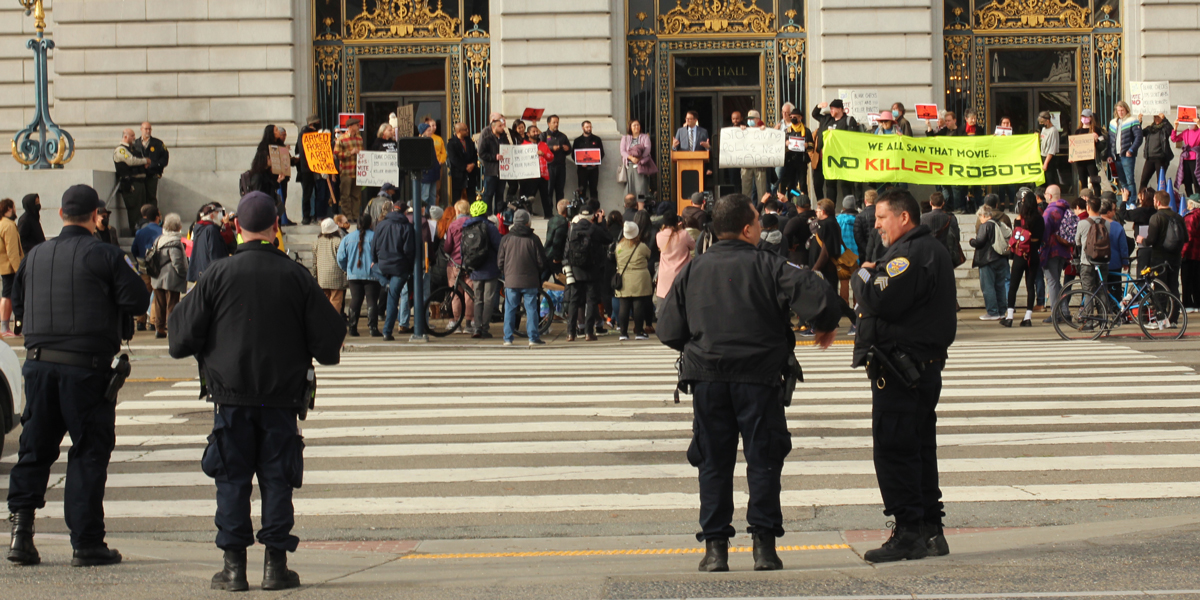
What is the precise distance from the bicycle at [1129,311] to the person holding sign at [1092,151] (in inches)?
278

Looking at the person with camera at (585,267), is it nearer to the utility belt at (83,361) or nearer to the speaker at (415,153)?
the speaker at (415,153)

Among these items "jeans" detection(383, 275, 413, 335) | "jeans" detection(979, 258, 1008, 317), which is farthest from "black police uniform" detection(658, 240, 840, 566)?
"jeans" detection(979, 258, 1008, 317)

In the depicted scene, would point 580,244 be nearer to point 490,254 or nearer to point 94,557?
point 490,254

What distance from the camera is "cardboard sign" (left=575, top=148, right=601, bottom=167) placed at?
24531 millimetres

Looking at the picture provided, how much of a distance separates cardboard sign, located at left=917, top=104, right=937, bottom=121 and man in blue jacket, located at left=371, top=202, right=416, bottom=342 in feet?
34.8

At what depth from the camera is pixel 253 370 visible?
5.96 metres

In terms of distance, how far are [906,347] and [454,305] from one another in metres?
12.9

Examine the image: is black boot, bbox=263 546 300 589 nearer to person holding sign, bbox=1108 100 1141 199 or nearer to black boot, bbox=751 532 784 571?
black boot, bbox=751 532 784 571

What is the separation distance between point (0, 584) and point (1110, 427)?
26.2ft

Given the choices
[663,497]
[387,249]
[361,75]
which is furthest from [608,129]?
[663,497]

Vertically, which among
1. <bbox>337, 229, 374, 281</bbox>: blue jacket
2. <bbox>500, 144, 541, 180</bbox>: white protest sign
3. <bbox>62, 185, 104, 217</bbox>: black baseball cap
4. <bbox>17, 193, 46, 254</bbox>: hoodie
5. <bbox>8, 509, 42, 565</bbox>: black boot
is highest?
<bbox>500, 144, 541, 180</bbox>: white protest sign

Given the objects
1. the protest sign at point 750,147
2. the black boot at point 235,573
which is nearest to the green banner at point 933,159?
the protest sign at point 750,147

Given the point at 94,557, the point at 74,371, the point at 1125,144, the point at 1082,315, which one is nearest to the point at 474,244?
the point at 1082,315

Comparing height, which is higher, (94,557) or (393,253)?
(393,253)
